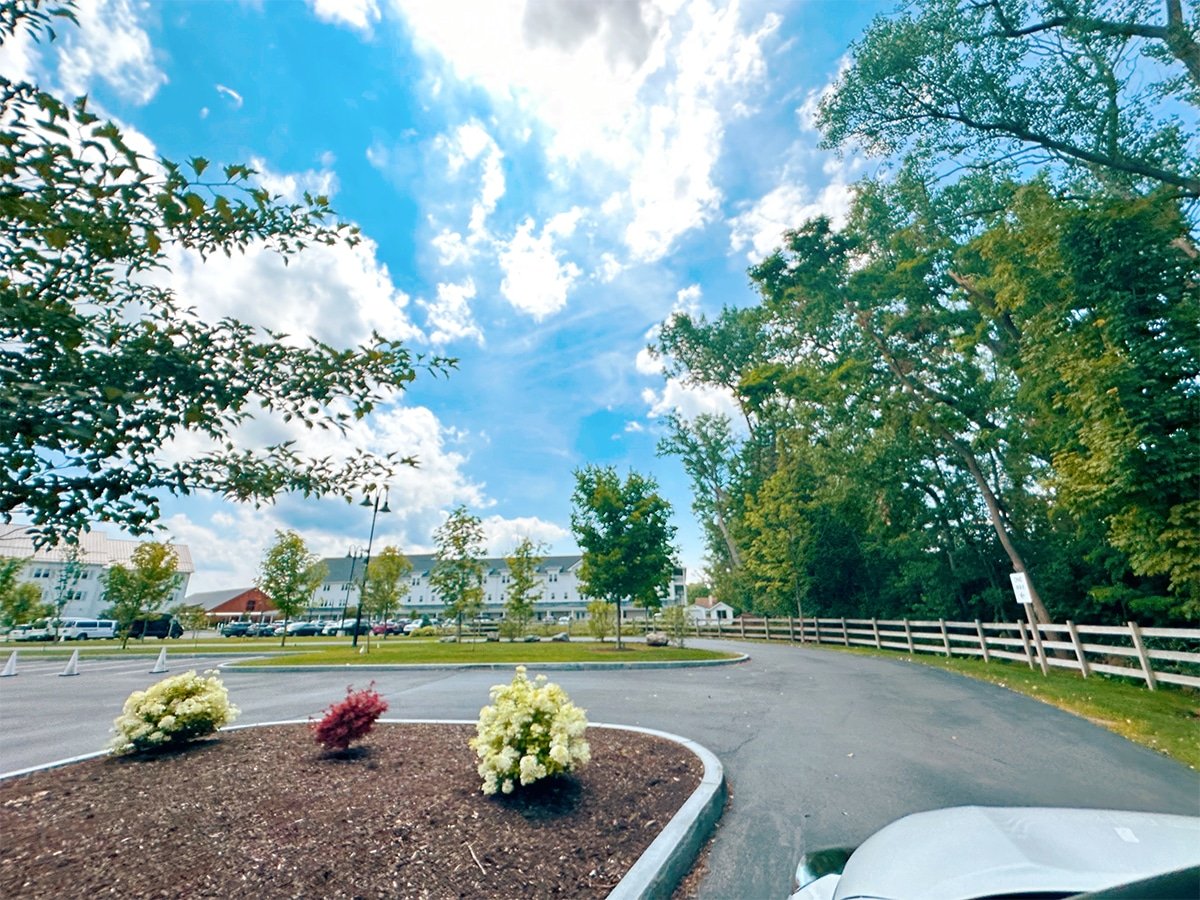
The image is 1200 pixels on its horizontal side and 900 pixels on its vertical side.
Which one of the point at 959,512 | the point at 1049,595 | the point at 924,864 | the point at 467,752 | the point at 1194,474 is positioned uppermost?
the point at 959,512

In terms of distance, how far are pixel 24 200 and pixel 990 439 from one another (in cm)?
2106

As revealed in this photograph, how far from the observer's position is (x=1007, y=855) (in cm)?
166

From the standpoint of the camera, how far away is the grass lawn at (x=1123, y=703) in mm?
7105

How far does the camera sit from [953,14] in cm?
1272

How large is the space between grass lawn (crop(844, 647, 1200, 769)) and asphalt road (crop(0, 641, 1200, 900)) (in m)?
0.41

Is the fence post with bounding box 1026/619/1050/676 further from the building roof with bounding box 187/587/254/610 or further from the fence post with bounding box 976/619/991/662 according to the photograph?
the building roof with bounding box 187/587/254/610

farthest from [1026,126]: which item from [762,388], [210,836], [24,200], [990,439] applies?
[210,836]

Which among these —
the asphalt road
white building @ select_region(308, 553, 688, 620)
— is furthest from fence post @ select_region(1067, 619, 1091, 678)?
white building @ select_region(308, 553, 688, 620)

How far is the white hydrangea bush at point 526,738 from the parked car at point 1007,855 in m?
2.74

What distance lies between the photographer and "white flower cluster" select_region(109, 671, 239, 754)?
5414mm

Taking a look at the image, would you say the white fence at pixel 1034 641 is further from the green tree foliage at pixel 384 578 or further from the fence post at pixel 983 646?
the green tree foliage at pixel 384 578

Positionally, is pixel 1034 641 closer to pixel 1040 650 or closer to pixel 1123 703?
pixel 1040 650

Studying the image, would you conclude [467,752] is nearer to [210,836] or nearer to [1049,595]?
[210,836]

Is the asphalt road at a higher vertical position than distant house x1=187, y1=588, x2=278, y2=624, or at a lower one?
lower
